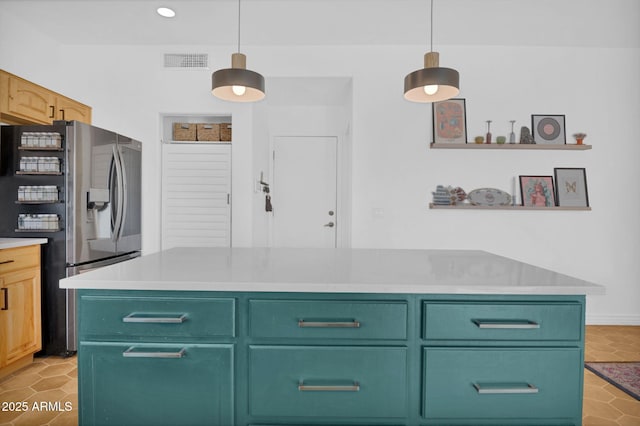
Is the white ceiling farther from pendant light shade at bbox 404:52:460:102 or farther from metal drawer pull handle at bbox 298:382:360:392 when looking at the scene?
metal drawer pull handle at bbox 298:382:360:392

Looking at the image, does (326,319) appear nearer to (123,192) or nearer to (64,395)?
(64,395)

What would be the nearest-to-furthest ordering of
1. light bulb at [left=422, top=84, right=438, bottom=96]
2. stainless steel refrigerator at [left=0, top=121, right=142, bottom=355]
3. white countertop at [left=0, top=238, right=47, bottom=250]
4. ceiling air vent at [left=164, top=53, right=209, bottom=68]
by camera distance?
light bulb at [left=422, top=84, right=438, bottom=96] < white countertop at [left=0, top=238, right=47, bottom=250] < stainless steel refrigerator at [left=0, top=121, right=142, bottom=355] < ceiling air vent at [left=164, top=53, right=209, bottom=68]

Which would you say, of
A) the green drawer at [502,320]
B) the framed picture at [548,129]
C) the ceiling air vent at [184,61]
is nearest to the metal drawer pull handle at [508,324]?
the green drawer at [502,320]

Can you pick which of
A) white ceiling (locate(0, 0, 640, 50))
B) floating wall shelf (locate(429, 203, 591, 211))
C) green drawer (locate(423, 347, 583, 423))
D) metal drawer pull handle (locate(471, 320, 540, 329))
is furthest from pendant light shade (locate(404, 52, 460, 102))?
floating wall shelf (locate(429, 203, 591, 211))

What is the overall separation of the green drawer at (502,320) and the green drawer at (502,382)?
5cm

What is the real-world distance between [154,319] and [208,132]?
3.03 m

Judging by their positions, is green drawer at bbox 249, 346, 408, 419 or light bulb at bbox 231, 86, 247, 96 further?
light bulb at bbox 231, 86, 247, 96

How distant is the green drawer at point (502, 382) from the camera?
1.24 metres

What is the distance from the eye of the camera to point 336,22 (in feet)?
10.5

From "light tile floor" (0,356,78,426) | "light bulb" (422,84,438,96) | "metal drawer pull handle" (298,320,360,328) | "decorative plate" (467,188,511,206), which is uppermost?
"light bulb" (422,84,438,96)

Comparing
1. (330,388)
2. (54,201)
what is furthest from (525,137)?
(54,201)

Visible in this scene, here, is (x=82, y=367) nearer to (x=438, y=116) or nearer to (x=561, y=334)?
(x=561, y=334)

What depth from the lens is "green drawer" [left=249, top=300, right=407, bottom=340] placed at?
49.3 inches

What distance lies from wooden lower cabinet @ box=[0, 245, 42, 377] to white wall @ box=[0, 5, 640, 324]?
7.01ft
